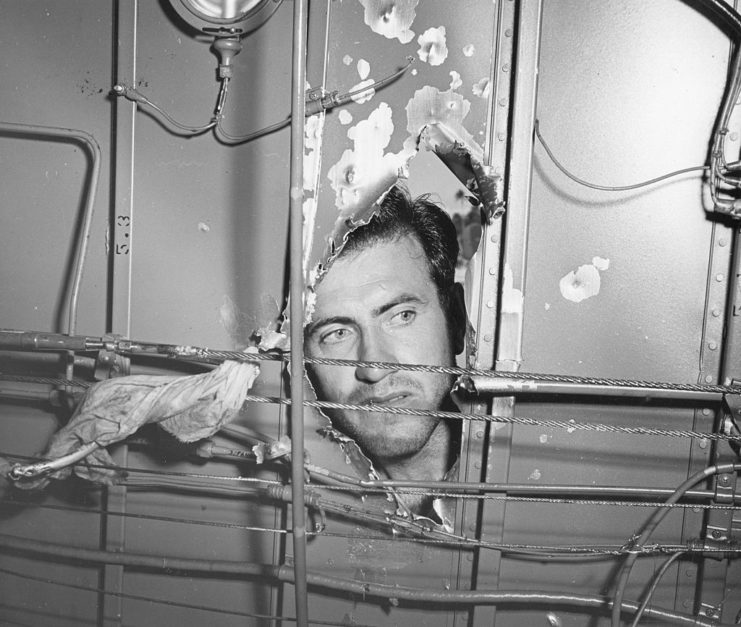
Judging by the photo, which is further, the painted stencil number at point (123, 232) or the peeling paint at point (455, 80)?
the painted stencil number at point (123, 232)

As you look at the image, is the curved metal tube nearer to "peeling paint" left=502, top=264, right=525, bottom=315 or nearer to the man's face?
the man's face

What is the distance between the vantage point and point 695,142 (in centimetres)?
148

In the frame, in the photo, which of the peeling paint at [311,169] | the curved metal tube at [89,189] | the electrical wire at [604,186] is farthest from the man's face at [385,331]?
the curved metal tube at [89,189]

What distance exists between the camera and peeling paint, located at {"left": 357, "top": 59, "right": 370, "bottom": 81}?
1.50m

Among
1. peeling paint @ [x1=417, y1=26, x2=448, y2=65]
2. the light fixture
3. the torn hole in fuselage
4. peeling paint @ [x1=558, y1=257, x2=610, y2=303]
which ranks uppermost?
the light fixture

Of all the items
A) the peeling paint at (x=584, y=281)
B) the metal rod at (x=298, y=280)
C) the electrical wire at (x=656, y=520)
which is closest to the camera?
the metal rod at (x=298, y=280)

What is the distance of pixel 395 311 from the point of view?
60.9 inches

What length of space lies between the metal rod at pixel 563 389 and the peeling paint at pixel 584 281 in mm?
214

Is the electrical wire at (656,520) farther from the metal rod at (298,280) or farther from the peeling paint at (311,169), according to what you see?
the peeling paint at (311,169)

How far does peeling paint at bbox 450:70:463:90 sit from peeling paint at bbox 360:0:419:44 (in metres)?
0.13

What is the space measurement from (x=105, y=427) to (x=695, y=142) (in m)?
1.49

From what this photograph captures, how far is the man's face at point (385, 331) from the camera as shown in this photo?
1.54m

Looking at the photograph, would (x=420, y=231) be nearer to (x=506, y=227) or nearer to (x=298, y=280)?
(x=506, y=227)

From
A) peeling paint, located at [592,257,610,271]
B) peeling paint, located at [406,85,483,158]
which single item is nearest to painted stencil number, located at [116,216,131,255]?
peeling paint, located at [406,85,483,158]
